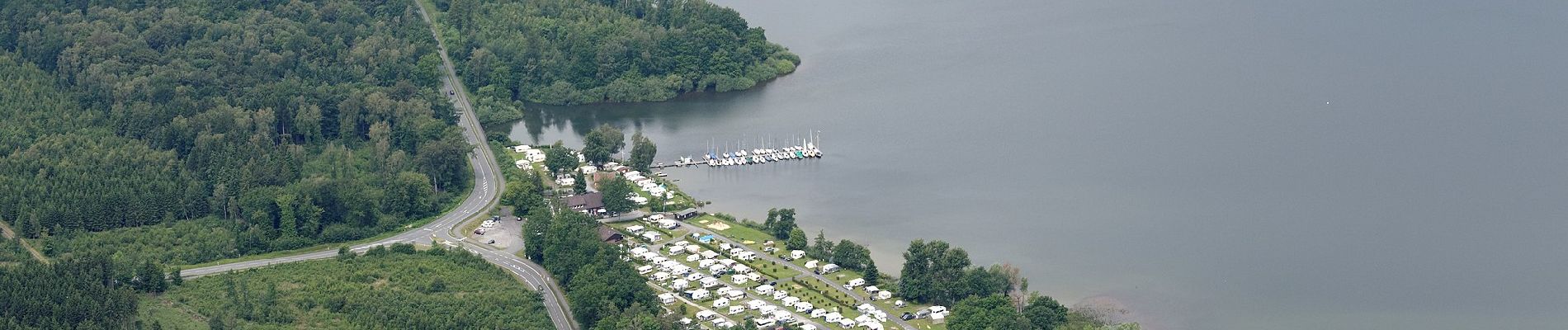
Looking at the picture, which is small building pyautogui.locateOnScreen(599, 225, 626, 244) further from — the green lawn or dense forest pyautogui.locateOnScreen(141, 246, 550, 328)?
dense forest pyautogui.locateOnScreen(141, 246, 550, 328)

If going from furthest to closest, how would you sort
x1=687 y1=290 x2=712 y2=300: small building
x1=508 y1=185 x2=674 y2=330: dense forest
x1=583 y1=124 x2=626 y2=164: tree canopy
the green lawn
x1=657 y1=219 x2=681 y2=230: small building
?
x1=583 y1=124 x2=626 y2=164: tree canopy → x1=657 y1=219 x2=681 y2=230: small building → the green lawn → x1=687 y1=290 x2=712 y2=300: small building → x1=508 y1=185 x2=674 y2=330: dense forest

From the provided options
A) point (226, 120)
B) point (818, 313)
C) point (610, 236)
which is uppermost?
point (226, 120)

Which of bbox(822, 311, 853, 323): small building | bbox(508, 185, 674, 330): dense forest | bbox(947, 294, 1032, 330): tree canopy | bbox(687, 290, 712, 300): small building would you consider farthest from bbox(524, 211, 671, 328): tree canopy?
bbox(947, 294, 1032, 330): tree canopy

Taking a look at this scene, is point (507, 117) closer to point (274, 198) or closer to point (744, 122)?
point (744, 122)

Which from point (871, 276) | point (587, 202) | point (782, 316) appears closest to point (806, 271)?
point (871, 276)

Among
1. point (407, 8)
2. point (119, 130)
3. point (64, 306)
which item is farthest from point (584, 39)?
point (64, 306)

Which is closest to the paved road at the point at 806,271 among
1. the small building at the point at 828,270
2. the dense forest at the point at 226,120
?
the small building at the point at 828,270

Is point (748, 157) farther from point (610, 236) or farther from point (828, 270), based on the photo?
point (828, 270)

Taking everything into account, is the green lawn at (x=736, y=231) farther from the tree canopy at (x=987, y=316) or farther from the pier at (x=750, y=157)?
the tree canopy at (x=987, y=316)
